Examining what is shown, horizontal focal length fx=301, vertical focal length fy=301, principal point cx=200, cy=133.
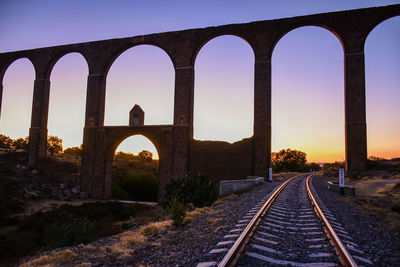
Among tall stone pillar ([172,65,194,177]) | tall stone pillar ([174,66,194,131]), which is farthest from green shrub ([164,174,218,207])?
tall stone pillar ([174,66,194,131])

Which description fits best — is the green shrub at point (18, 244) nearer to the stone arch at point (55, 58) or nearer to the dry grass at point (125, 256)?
the dry grass at point (125, 256)

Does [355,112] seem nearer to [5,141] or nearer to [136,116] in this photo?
[136,116]

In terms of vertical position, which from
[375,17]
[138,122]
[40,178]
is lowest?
[40,178]

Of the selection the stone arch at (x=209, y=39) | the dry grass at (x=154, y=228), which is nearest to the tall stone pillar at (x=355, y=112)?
the stone arch at (x=209, y=39)

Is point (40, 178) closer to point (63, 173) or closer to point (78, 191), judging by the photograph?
point (63, 173)

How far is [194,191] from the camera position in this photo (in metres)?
11.3

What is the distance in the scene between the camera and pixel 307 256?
3.62m

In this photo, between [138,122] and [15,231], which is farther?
[138,122]

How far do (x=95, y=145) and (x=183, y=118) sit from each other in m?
7.23

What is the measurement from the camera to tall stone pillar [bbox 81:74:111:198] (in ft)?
72.3

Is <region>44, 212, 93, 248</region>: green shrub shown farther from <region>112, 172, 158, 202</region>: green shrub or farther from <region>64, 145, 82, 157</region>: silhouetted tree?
<region>64, 145, 82, 157</region>: silhouetted tree

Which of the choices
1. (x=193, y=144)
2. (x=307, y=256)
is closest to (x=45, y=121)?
(x=193, y=144)

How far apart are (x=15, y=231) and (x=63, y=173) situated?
10414 millimetres

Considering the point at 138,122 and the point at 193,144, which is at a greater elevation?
the point at 138,122
